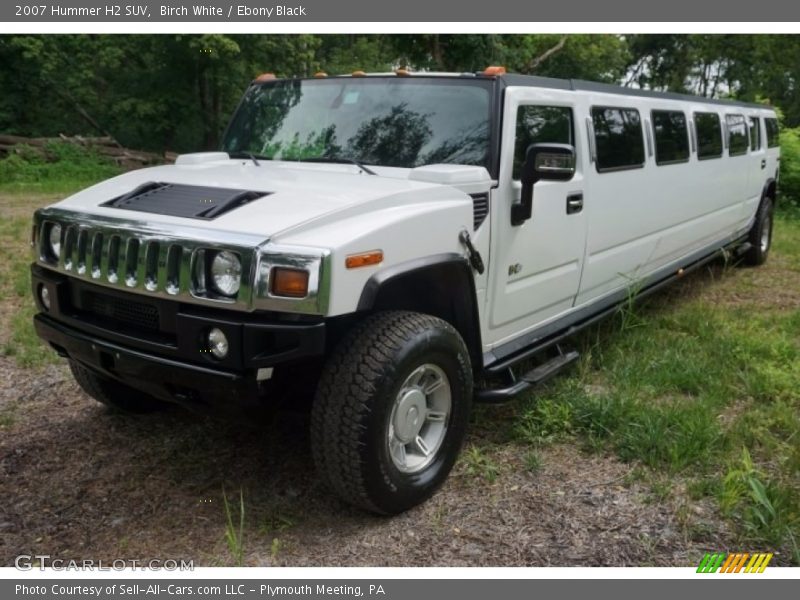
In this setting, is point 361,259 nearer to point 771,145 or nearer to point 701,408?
point 701,408

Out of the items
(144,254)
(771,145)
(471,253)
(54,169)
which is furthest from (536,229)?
(54,169)

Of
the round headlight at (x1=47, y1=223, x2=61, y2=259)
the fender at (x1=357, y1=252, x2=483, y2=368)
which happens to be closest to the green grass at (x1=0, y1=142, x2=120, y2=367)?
the round headlight at (x1=47, y1=223, x2=61, y2=259)

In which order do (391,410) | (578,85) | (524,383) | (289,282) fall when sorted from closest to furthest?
(289,282) → (391,410) → (524,383) → (578,85)

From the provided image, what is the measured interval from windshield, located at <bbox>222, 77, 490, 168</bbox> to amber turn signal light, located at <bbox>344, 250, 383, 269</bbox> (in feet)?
3.31

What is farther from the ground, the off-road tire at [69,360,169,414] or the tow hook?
the tow hook

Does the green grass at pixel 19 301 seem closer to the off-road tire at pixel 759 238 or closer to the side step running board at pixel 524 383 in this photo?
the side step running board at pixel 524 383

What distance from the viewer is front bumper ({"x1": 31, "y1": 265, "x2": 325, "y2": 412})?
2.74 m

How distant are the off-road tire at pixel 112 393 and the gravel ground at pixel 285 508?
4.6 inches

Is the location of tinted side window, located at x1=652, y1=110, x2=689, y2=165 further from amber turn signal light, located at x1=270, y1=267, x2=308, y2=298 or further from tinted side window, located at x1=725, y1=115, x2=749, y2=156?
amber turn signal light, located at x1=270, y1=267, x2=308, y2=298

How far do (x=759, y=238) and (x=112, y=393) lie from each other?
729 cm

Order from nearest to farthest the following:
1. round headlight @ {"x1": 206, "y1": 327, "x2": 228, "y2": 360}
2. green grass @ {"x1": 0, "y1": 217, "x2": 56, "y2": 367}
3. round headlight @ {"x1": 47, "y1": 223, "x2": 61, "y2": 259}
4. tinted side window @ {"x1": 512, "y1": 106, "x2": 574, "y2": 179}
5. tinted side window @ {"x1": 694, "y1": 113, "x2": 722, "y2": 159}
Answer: round headlight @ {"x1": 206, "y1": 327, "x2": 228, "y2": 360} < round headlight @ {"x1": 47, "y1": 223, "x2": 61, "y2": 259} < tinted side window @ {"x1": 512, "y1": 106, "x2": 574, "y2": 179} < green grass @ {"x1": 0, "y1": 217, "x2": 56, "y2": 367} < tinted side window @ {"x1": 694, "y1": 113, "x2": 722, "y2": 159}

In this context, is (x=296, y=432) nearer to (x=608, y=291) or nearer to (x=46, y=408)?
(x=46, y=408)

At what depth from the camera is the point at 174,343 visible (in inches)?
114

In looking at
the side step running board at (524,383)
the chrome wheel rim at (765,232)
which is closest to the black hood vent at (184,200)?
the side step running board at (524,383)
